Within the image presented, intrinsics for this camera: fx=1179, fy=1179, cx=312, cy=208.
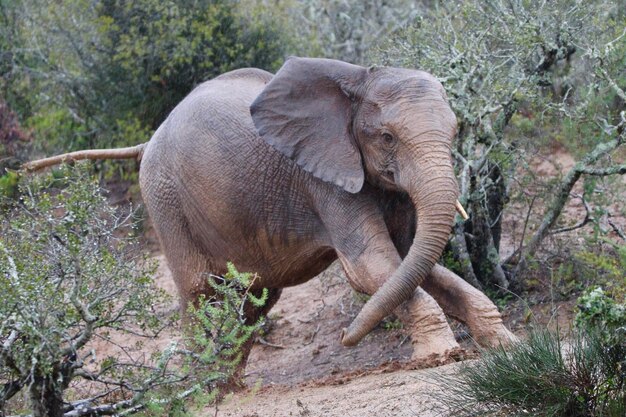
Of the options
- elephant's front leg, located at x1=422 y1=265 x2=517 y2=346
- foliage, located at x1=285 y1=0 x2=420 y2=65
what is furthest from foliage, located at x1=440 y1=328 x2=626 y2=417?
foliage, located at x1=285 y1=0 x2=420 y2=65

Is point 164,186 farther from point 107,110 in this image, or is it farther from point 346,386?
point 107,110

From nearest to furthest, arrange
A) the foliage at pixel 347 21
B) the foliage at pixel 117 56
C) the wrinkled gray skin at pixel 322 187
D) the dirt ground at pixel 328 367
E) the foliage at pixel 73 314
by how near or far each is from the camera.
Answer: the foliage at pixel 73 314 < the dirt ground at pixel 328 367 < the wrinkled gray skin at pixel 322 187 < the foliage at pixel 117 56 < the foliage at pixel 347 21

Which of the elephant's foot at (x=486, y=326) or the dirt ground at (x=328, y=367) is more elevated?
the elephant's foot at (x=486, y=326)

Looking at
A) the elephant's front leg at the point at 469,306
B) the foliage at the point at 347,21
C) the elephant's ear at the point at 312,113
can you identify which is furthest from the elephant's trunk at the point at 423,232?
the foliage at the point at 347,21

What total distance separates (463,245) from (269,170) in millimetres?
1865

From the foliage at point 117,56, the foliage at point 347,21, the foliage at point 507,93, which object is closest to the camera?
the foliage at point 507,93

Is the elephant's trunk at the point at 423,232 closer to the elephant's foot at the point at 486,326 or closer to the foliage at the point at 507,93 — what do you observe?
the elephant's foot at the point at 486,326

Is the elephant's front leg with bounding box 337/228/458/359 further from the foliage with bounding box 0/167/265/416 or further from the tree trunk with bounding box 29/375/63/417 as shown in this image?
the tree trunk with bounding box 29/375/63/417

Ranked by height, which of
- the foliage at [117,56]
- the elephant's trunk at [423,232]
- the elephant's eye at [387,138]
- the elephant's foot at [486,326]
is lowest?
the foliage at [117,56]

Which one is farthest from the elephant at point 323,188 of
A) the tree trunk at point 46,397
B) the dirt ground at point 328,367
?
the tree trunk at point 46,397

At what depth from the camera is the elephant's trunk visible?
6.98 m

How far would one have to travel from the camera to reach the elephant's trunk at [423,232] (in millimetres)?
6977

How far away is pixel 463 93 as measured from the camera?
8992 millimetres

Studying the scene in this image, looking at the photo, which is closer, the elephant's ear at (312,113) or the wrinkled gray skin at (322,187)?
the wrinkled gray skin at (322,187)
